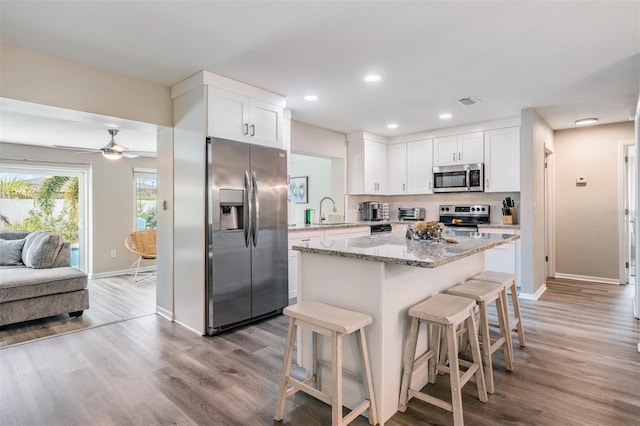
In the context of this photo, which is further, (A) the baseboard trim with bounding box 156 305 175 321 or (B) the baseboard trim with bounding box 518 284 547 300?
(B) the baseboard trim with bounding box 518 284 547 300

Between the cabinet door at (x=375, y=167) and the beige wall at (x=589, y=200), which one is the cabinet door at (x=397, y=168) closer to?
the cabinet door at (x=375, y=167)

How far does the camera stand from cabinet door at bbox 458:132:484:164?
4.99 m

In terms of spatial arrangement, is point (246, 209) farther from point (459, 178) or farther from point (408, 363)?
point (459, 178)

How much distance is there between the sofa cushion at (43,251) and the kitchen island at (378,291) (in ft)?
11.5

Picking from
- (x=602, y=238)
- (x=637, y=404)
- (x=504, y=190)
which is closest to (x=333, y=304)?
(x=637, y=404)

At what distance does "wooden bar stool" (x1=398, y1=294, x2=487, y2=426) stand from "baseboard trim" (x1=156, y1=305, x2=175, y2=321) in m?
2.58

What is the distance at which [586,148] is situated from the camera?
17.5ft

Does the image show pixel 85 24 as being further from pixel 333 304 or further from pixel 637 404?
pixel 637 404

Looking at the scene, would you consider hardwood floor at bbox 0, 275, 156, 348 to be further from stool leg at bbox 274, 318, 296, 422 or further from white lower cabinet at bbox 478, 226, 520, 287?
white lower cabinet at bbox 478, 226, 520, 287

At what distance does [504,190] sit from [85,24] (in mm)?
4901

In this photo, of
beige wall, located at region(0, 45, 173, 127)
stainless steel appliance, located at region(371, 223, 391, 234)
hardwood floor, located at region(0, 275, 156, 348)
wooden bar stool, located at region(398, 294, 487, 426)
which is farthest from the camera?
stainless steel appliance, located at region(371, 223, 391, 234)

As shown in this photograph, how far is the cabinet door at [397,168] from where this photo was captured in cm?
586

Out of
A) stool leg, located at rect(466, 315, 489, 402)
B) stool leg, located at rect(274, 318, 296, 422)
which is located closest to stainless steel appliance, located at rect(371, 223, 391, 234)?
stool leg, located at rect(466, 315, 489, 402)

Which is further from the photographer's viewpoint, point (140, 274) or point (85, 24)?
point (140, 274)
